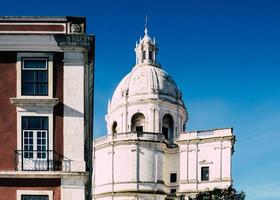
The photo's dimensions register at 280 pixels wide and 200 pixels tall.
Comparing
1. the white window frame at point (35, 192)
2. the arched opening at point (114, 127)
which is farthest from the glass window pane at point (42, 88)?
the arched opening at point (114, 127)

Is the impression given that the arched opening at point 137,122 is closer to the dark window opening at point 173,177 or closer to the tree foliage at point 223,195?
the dark window opening at point 173,177

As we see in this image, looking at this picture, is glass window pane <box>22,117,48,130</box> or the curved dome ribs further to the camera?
the curved dome ribs

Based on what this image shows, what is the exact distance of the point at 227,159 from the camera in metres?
75.2

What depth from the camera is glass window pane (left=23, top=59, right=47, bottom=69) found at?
2594 centimetres

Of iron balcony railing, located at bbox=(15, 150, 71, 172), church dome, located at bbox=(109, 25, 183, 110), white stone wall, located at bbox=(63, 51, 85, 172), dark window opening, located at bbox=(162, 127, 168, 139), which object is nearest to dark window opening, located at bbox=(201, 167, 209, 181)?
dark window opening, located at bbox=(162, 127, 168, 139)

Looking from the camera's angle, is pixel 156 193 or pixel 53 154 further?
pixel 156 193

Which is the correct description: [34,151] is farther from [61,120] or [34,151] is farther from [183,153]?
[183,153]

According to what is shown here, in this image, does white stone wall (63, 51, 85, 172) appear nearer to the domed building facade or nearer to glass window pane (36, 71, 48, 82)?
glass window pane (36, 71, 48, 82)

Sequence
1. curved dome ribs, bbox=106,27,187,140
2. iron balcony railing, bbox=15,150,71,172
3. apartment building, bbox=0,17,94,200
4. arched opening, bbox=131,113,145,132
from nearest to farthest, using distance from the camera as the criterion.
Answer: apartment building, bbox=0,17,94,200 → iron balcony railing, bbox=15,150,71,172 → curved dome ribs, bbox=106,27,187,140 → arched opening, bbox=131,113,145,132

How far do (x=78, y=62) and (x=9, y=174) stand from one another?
494 centimetres

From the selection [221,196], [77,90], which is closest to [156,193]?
[221,196]

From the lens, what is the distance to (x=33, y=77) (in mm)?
25906

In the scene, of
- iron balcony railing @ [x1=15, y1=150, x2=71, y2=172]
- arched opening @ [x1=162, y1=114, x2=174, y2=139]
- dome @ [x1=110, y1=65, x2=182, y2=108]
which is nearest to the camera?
iron balcony railing @ [x1=15, y1=150, x2=71, y2=172]

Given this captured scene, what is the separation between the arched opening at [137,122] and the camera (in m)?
83.9
